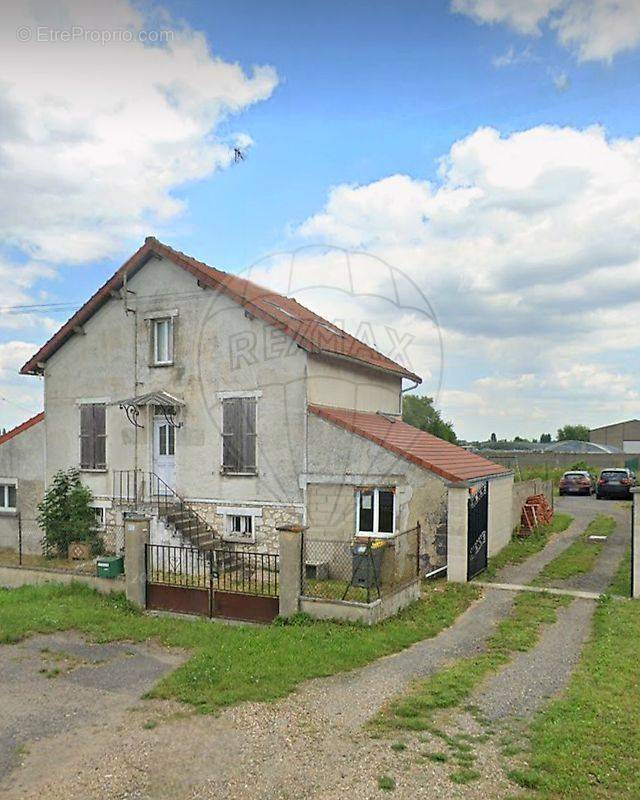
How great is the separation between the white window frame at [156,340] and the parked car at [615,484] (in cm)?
2398

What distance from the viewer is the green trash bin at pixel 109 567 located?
13258mm

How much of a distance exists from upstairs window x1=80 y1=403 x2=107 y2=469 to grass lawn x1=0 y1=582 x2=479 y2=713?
16.2ft

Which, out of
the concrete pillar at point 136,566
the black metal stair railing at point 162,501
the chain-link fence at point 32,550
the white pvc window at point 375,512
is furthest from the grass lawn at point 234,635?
the chain-link fence at point 32,550

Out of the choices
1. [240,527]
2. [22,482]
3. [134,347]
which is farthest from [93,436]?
[240,527]

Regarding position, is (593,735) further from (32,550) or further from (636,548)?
(32,550)

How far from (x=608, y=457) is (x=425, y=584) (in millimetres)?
50394

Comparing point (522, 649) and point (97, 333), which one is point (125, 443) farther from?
point (522, 649)

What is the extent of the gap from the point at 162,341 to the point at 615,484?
24299mm

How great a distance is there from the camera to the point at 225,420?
641 inches

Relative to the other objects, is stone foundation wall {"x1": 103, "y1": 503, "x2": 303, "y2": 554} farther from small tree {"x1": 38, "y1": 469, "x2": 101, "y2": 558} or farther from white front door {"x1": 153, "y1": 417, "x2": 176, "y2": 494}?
small tree {"x1": 38, "y1": 469, "x2": 101, "y2": 558}

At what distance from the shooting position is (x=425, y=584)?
44.6 ft

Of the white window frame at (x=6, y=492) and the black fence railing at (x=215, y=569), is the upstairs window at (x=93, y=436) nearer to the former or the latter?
the white window frame at (x=6, y=492)

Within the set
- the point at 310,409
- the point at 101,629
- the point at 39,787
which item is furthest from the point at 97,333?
the point at 39,787

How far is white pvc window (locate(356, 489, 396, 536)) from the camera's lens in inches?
573
